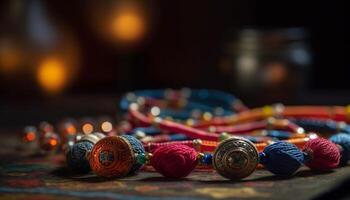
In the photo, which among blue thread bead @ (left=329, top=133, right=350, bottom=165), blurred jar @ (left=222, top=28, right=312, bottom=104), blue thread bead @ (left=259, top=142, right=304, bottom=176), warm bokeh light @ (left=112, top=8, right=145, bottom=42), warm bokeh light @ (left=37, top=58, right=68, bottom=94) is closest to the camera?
blue thread bead @ (left=259, top=142, right=304, bottom=176)

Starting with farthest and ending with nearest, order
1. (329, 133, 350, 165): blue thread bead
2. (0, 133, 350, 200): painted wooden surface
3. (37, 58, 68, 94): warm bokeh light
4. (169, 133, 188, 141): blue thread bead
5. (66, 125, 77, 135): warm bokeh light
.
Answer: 1. (37, 58, 68, 94): warm bokeh light
2. (66, 125, 77, 135): warm bokeh light
3. (169, 133, 188, 141): blue thread bead
4. (329, 133, 350, 165): blue thread bead
5. (0, 133, 350, 200): painted wooden surface

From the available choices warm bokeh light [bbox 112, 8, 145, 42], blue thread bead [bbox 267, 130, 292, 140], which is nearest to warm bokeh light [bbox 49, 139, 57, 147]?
blue thread bead [bbox 267, 130, 292, 140]

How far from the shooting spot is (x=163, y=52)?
3043mm

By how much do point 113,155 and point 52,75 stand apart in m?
1.95

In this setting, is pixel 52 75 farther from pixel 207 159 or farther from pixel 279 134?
pixel 207 159

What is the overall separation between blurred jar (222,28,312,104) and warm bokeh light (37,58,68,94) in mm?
939

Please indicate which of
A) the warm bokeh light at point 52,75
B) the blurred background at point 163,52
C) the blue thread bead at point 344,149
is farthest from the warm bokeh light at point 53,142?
the warm bokeh light at point 52,75

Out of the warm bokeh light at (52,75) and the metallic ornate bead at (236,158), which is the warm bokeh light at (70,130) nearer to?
the metallic ornate bead at (236,158)

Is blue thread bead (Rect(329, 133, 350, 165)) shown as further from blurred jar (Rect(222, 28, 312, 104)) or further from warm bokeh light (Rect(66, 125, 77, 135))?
blurred jar (Rect(222, 28, 312, 104))

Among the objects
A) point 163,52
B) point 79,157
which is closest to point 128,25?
point 163,52

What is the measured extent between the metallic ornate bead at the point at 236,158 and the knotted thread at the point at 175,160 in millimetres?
46

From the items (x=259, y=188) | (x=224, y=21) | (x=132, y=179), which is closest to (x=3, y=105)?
(x=224, y=21)

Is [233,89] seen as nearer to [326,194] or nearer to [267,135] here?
[267,135]

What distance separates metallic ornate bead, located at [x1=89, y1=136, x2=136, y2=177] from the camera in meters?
0.90
